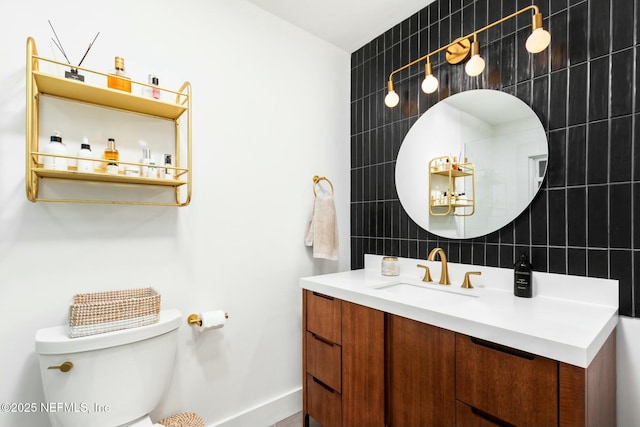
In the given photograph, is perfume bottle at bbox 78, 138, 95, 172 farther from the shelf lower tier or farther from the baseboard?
the baseboard

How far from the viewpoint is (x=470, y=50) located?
156 centimetres

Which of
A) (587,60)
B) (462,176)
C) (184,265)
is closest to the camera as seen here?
(587,60)

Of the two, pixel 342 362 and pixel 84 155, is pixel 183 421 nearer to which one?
pixel 342 362

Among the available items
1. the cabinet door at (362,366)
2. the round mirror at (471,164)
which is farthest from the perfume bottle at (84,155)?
the round mirror at (471,164)

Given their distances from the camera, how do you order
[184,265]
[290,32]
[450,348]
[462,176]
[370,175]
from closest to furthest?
[450,348] → [184,265] → [462,176] → [290,32] → [370,175]

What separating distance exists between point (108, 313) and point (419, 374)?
3.84ft

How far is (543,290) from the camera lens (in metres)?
1.31

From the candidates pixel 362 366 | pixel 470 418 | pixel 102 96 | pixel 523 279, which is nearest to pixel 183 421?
pixel 362 366

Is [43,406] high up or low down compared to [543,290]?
down

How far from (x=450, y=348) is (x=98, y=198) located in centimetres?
148

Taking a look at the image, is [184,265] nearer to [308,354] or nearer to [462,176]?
[308,354]

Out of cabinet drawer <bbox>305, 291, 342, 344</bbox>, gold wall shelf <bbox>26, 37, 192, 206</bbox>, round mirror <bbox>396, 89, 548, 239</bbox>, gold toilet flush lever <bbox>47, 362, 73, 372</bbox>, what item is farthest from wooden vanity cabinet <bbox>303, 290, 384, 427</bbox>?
gold toilet flush lever <bbox>47, 362, 73, 372</bbox>

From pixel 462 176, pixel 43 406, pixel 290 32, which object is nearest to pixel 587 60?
pixel 462 176

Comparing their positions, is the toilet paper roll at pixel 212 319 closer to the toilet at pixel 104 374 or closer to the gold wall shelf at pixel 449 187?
the toilet at pixel 104 374
